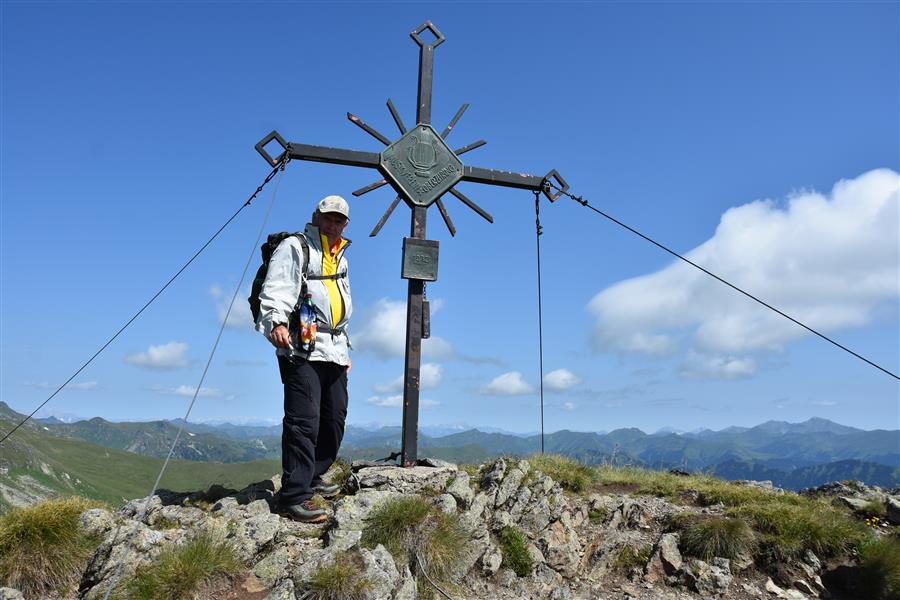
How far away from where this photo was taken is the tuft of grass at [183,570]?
4.54m

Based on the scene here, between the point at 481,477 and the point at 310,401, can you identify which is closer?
the point at 310,401

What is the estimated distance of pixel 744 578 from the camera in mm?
6141

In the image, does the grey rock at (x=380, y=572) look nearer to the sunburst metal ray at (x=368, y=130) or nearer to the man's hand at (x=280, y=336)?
the man's hand at (x=280, y=336)

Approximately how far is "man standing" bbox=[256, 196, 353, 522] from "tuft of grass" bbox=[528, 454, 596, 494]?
3699 millimetres

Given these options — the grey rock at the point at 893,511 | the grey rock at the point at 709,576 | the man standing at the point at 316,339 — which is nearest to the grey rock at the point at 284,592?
the man standing at the point at 316,339

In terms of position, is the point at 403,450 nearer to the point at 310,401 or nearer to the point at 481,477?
the point at 481,477

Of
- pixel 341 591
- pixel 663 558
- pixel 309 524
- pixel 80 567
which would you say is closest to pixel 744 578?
pixel 663 558

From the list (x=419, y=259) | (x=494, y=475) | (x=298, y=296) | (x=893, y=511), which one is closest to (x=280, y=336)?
(x=298, y=296)

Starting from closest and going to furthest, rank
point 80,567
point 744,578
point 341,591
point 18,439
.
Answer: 1. point 341,591
2. point 80,567
3. point 744,578
4. point 18,439

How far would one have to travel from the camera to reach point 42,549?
5176mm

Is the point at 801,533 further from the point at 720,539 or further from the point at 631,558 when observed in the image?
the point at 631,558

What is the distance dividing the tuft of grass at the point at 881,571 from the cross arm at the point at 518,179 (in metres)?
6.78

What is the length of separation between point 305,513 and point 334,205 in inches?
152

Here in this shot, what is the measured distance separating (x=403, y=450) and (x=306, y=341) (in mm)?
2953
